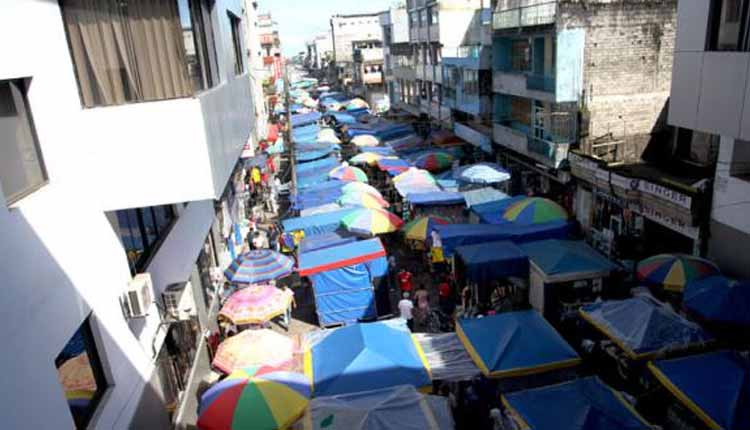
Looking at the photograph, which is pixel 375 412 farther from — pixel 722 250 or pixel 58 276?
pixel 722 250

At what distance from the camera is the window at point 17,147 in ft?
16.3

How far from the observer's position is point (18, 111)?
17.5 feet

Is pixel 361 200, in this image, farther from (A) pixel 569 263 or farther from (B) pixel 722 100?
(B) pixel 722 100

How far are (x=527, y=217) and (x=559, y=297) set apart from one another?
4.09m

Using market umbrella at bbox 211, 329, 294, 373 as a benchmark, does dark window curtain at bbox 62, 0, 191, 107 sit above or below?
above

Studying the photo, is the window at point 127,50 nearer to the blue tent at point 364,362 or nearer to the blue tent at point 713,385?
the blue tent at point 364,362

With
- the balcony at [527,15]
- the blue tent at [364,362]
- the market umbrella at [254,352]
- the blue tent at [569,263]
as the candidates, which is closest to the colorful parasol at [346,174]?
the balcony at [527,15]

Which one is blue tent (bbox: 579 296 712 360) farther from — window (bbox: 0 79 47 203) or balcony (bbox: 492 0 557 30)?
balcony (bbox: 492 0 557 30)

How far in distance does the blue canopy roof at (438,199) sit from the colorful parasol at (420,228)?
1.49 meters

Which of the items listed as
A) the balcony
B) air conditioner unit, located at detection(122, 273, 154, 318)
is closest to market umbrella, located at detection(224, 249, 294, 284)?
air conditioner unit, located at detection(122, 273, 154, 318)

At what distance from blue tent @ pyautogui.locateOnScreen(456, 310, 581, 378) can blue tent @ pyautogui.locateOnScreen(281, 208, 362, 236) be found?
7.83 m

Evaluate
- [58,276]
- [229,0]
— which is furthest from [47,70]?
[229,0]

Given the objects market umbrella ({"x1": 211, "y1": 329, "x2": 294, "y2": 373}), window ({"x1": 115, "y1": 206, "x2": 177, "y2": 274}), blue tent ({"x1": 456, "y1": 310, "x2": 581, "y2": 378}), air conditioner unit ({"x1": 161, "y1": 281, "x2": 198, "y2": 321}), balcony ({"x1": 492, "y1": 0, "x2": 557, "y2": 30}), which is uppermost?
balcony ({"x1": 492, "y1": 0, "x2": 557, "y2": 30})

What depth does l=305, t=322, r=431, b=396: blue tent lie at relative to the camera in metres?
8.72
